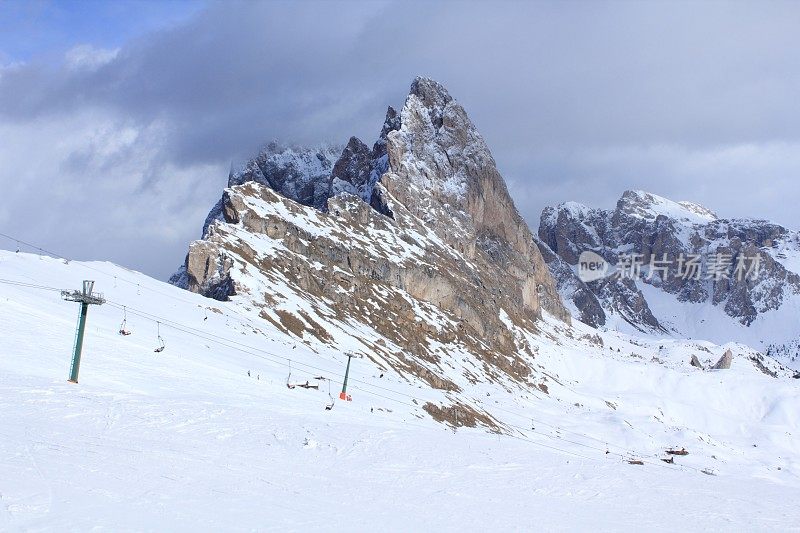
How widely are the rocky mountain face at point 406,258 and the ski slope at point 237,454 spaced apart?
19195 millimetres

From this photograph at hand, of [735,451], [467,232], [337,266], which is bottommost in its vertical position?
[735,451]

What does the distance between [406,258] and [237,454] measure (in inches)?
3892

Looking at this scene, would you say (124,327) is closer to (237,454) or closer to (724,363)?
(237,454)

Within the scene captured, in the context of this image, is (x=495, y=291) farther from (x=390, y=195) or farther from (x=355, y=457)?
(x=355, y=457)

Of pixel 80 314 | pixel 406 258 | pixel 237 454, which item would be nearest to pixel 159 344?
pixel 80 314

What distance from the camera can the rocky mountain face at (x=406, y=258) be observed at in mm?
82062

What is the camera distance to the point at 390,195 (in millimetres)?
152375

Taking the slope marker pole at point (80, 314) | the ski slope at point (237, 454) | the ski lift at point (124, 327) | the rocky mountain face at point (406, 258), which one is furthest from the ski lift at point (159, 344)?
the rocky mountain face at point (406, 258)

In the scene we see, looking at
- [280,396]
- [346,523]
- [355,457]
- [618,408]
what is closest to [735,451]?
[618,408]

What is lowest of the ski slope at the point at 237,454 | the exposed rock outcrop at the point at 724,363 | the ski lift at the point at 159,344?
the ski slope at the point at 237,454

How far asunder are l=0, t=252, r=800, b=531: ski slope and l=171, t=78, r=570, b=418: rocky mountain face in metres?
19.2

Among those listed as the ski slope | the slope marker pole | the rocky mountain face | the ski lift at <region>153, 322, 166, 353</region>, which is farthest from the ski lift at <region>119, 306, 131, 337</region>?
the rocky mountain face

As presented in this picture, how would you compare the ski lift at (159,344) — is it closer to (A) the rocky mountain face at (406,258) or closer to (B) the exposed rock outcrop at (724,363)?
(A) the rocky mountain face at (406,258)

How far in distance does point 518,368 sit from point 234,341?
214 ft
